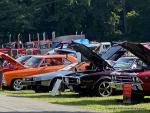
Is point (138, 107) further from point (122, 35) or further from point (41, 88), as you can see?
point (122, 35)

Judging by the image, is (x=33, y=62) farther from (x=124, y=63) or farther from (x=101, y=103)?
(x=101, y=103)

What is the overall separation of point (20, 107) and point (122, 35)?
82363mm

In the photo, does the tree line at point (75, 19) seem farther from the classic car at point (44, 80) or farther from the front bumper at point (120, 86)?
the front bumper at point (120, 86)

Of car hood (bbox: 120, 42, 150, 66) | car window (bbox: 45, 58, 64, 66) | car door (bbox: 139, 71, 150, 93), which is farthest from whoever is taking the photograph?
car window (bbox: 45, 58, 64, 66)

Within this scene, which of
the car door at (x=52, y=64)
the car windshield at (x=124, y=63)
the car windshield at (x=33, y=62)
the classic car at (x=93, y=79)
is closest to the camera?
the classic car at (x=93, y=79)

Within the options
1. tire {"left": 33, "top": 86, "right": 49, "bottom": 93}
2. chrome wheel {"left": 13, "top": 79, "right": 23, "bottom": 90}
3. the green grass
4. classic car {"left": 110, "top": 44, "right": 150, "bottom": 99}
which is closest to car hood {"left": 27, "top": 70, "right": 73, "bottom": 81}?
tire {"left": 33, "top": 86, "right": 49, "bottom": 93}

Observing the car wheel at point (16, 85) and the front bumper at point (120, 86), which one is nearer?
the front bumper at point (120, 86)

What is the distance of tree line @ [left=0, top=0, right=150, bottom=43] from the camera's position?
92188 mm

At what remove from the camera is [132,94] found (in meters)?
18.8

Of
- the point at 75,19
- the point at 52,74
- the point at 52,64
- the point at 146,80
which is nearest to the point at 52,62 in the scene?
the point at 52,64

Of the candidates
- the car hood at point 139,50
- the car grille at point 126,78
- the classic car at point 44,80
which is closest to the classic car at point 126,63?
the classic car at point 44,80

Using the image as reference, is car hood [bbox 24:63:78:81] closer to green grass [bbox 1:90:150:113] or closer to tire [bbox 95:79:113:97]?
green grass [bbox 1:90:150:113]

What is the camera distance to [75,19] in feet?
315

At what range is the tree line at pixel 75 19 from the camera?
92188 millimetres
